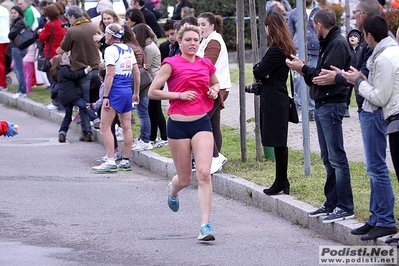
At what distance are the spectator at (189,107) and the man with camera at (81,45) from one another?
5.86m

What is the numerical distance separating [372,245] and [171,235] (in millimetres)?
1898

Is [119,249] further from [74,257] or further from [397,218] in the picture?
[397,218]

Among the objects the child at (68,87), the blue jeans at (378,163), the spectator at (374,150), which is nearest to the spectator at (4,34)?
the child at (68,87)

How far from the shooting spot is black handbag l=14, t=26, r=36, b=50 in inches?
720

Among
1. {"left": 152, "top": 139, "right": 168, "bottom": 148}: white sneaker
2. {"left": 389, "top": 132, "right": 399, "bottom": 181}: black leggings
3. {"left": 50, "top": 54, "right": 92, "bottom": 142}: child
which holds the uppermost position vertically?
{"left": 389, "top": 132, "right": 399, "bottom": 181}: black leggings

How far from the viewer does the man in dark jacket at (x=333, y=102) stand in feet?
25.0

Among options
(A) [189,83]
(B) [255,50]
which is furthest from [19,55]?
(A) [189,83]

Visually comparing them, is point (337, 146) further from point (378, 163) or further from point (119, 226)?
point (119, 226)

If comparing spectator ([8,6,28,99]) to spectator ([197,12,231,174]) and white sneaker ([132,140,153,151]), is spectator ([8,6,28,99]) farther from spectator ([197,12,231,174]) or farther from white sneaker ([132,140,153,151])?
spectator ([197,12,231,174])

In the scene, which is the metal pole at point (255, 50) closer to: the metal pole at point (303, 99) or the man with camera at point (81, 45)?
the metal pole at point (303, 99)

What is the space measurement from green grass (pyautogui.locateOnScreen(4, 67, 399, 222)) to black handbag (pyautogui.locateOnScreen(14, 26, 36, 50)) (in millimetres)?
7017

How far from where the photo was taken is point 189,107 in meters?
7.87

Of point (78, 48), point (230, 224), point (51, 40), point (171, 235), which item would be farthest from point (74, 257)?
point (51, 40)

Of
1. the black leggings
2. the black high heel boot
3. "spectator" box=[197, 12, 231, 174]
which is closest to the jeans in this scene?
"spectator" box=[197, 12, 231, 174]
